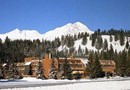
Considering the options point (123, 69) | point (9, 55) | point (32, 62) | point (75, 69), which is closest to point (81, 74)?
point (75, 69)

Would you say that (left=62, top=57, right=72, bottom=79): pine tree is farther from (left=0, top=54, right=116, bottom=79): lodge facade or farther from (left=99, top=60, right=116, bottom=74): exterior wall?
(left=99, top=60, right=116, bottom=74): exterior wall

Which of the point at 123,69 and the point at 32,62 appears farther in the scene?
the point at 32,62

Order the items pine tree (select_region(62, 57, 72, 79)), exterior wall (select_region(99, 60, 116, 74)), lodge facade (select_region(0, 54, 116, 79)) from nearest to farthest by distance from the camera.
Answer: pine tree (select_region(62, 57, 72, 79)), lodge facade (select_region(0, 54, 116, 79)), exterior wall (select_region(99, 60, 116, 74))

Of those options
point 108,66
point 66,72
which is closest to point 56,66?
point 66,72

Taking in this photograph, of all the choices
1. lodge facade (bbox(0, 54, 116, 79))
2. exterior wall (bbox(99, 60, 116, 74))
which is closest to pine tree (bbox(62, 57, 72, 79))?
lodge facade (bbox(0, 54, 116, 79))

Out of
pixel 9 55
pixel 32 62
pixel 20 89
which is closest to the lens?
pixel 20 89

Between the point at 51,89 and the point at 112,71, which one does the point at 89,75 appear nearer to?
the point at 112,71

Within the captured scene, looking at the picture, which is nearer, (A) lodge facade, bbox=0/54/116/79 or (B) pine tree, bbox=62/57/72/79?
(B) pine tree, bbox=62/57/72/79

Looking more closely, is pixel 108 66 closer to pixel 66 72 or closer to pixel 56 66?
pixel 56 66

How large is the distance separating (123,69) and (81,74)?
1756cm

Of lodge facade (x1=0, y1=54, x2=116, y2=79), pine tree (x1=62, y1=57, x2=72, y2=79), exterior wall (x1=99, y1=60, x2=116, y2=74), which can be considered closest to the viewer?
pine tree (x1=62, y1=57, x2=72, y2=79)

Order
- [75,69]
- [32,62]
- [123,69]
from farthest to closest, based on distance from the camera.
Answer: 1. [32,62]
2. [75,69]
3. [123,69]

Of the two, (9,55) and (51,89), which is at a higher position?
(9,55)

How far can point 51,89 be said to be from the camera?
4681 cm
